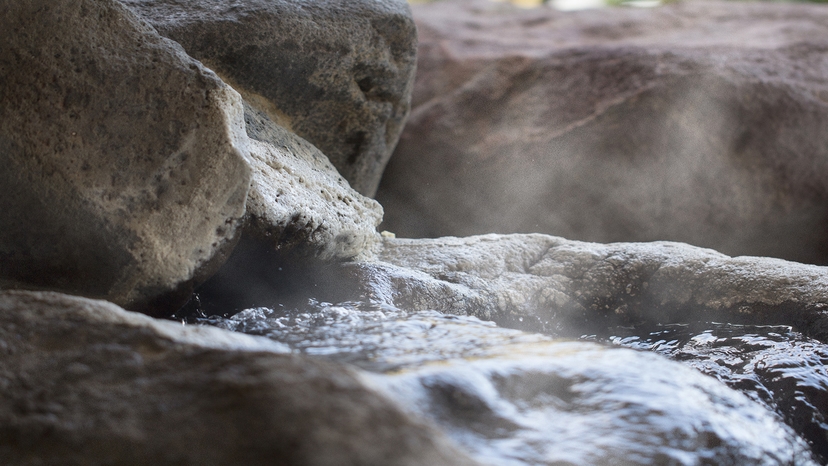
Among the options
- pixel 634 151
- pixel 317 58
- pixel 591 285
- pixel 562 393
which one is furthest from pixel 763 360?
pixel 634 151

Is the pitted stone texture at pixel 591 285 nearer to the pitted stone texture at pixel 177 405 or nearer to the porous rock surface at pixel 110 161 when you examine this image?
the porous rock surface at pixel 110 161

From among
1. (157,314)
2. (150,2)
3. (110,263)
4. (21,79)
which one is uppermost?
(150,2)

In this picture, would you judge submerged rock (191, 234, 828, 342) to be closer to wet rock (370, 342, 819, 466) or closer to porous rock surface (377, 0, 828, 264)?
wet rock (370, 342, 819, 466)

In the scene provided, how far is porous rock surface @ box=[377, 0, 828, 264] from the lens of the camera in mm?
4664

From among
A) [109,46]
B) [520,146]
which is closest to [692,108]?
[520,146]

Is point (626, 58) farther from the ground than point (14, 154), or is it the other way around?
point (626, 58)

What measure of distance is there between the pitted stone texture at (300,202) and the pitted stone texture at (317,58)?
0.23m

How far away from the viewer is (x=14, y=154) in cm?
201

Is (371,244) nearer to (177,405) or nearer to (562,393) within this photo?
(562,393)

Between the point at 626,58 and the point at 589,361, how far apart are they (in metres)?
4.03

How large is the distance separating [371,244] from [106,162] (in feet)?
4.44

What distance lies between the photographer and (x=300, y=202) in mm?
2535

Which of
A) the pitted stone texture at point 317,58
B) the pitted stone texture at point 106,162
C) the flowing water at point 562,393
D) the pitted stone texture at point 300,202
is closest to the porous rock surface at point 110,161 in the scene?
the pitted stone texture at point 106,162

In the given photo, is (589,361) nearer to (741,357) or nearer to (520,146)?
(741,357)
